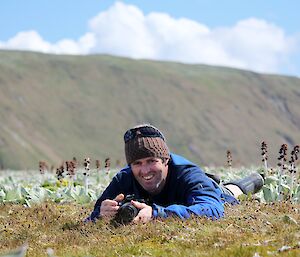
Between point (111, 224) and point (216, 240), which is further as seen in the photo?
point (111, 224)

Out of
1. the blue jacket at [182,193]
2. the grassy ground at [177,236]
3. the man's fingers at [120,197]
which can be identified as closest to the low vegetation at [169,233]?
the grassy ground at [177,236]

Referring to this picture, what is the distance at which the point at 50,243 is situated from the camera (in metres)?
8.12

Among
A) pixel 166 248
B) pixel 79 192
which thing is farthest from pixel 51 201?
pixel 166 248

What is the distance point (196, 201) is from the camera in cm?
898

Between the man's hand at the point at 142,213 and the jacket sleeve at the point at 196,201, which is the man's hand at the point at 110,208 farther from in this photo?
the jacket sleeve at the point at 196,201

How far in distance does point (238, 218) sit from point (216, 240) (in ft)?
4.73

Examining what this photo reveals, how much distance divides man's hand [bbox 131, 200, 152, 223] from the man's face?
1.64 ft

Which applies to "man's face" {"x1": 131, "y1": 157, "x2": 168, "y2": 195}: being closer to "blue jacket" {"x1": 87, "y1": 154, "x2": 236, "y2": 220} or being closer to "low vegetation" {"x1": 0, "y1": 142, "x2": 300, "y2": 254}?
"blue jacket" {"x1": 87, "y1": 154, "x2": 236, "y2": 220}

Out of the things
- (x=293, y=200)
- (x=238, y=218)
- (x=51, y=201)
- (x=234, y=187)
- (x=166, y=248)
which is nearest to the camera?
(x=166, y=248)

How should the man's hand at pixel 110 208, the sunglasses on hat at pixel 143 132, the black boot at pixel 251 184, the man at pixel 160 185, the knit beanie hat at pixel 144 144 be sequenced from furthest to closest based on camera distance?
the black boot at pixel 251 184, the sunglasses on hat at pixel 143 132, the knit beanie hat at pixel 144 144, the man's hand at pixel 110 208, the man at pixel 160 185

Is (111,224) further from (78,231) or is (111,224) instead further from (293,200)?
(293,200)

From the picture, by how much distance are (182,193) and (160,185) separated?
333mm

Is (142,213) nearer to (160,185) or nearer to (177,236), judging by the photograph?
(160,185)

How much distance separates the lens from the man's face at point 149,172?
29.9 ft
